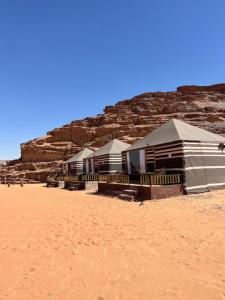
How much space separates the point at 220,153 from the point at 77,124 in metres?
60.2

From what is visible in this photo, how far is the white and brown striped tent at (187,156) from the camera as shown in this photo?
18109 mm

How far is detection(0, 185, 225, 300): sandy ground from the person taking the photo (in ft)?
15.6

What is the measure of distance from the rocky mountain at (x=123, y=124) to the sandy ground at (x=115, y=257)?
46.3 m

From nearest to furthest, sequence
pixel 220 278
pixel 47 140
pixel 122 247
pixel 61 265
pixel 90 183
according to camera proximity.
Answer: pixel 220 278 → pixel 61 265 → pixel 122 247 → pixel 90 183 → pixel 47 140

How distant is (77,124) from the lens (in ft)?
254

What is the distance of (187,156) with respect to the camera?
59.7 feet

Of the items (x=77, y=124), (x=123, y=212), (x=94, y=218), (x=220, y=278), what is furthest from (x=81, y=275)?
(x=77, y=124)

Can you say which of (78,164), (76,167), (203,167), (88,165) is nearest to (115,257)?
(203,167)

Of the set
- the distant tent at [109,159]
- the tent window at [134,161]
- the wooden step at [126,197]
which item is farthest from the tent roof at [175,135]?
the distant tent at [109,159]

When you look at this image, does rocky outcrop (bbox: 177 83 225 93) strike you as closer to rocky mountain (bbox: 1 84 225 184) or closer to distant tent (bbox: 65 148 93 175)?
rocky mountain (bbox: 1 84 225 184)

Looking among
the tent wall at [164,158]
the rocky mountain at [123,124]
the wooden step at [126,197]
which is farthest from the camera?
the rocky mountain at [123,124]

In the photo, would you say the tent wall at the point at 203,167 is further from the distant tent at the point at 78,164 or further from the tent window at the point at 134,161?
the distant tent at the point at 78,164

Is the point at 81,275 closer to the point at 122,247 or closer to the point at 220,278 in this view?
the point at 122,247

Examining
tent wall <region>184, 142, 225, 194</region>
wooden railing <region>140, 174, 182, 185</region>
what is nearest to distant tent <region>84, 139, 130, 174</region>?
tent wall <region>184, 142, 225, 194</region>
